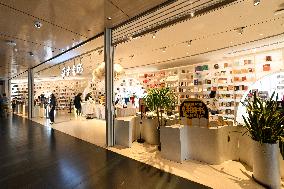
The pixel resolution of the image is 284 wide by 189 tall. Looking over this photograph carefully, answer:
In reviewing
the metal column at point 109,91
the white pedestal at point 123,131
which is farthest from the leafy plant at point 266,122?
the metal column at point 109,91

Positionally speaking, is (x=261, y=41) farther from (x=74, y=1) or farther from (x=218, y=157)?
(x=74, y=1)

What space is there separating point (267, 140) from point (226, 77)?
5.82m

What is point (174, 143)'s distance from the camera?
4246mm

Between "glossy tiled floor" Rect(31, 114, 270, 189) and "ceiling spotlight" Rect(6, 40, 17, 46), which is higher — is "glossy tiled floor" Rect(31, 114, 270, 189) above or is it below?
below

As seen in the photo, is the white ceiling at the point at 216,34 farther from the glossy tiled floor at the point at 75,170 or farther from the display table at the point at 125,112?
the glossy tiled floor at the point at 75,170

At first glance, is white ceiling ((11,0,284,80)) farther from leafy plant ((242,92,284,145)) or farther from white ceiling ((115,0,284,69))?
leafy plant ((242,92,284,145))

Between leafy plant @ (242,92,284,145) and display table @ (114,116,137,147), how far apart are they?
2926mm

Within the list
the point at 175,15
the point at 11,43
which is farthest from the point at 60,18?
the point at 11,43

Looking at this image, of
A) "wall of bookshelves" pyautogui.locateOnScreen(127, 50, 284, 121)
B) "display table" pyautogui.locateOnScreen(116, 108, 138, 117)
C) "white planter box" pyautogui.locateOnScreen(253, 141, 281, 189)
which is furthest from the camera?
"wall of bookshelves" pyautogui.locateOnScreen(127, 50, 284, 121)

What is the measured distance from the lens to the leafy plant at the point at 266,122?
3100mm

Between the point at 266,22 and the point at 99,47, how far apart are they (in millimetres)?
5017

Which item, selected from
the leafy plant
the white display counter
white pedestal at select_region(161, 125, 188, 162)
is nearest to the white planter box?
the leafy plant

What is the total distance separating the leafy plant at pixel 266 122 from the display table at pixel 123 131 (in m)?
2.93

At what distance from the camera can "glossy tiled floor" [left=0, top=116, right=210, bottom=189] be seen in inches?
129
